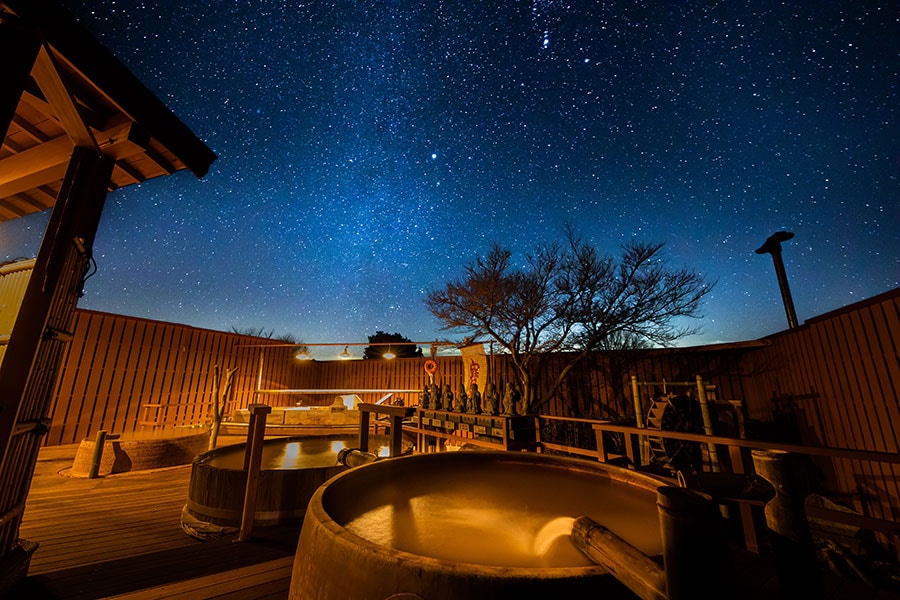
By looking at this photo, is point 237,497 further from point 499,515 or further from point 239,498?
point 499,515

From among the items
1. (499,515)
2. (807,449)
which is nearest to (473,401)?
(499,515)

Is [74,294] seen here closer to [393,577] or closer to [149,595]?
[149,595]

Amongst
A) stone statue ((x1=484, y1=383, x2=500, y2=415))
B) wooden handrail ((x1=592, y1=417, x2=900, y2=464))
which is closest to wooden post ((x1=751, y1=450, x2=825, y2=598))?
wooden handrail ((x1=592, y1=417, x2=900, y2=464))

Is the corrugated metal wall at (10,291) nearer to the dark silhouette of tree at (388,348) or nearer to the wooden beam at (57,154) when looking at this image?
the wooden beam at (57,154)

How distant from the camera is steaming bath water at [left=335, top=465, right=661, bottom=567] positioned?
5.22 feet

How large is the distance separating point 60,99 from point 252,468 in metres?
4.08

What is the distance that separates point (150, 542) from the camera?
4172 mm

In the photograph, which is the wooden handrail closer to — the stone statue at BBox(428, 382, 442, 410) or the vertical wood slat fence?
the vertical wood slat fence

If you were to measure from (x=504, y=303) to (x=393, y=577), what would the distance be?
11.6 meters

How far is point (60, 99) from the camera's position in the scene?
2.77 m

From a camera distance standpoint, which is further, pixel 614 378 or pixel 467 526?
pixel 614 378

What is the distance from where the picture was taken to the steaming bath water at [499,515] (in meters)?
1.59

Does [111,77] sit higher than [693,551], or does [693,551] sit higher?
[111,77]

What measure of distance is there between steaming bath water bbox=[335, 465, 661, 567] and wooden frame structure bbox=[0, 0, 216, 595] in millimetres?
3022
